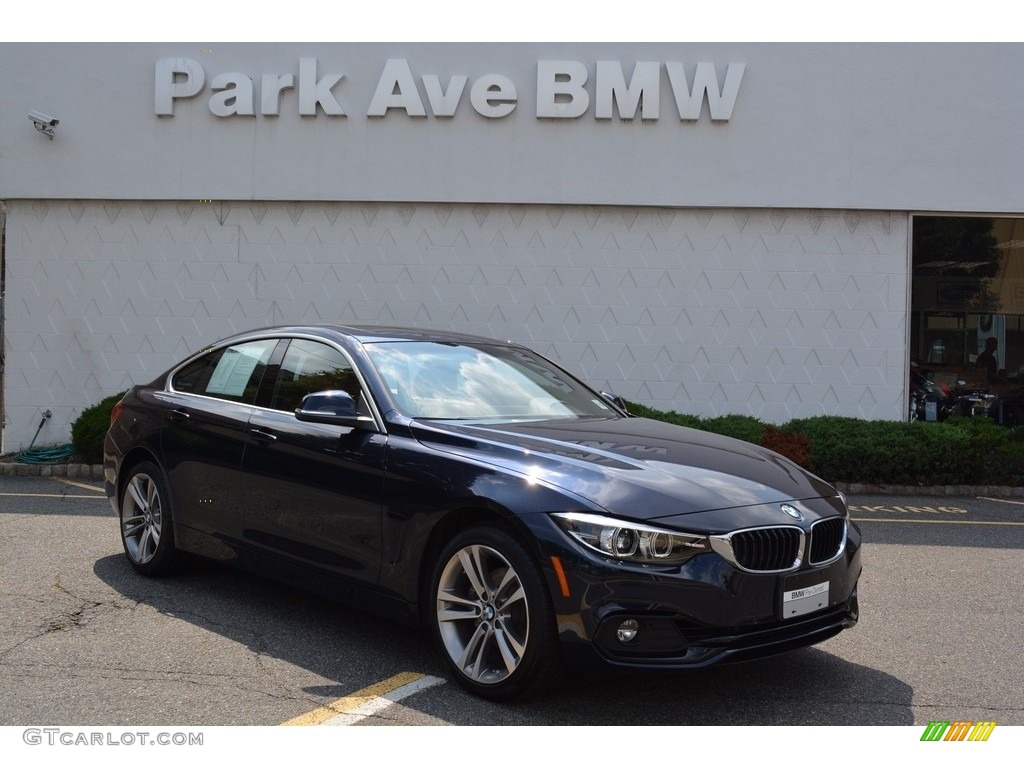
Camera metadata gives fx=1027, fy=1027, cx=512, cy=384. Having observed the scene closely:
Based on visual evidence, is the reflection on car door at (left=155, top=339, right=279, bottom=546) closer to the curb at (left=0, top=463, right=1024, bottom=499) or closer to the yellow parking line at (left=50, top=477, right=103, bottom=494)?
the yellow parking line at (left=50, top=477, right=103, bottom=494)

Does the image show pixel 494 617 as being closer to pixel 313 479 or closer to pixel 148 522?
pixel 313 479

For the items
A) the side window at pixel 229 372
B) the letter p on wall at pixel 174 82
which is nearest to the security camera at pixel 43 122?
the letter p on wall at pixel 174 82

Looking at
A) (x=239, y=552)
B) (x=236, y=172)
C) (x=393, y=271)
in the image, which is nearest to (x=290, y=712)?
(x=239, y=552)

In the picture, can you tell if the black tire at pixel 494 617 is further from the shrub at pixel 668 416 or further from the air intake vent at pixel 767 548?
the shrub at pixel 668 416

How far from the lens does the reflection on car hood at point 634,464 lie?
13.6 feet

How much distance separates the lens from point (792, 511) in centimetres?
435

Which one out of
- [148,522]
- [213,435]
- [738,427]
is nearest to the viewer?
[213,435]

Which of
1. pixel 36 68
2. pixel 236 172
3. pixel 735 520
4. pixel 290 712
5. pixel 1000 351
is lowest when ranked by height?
pixel 290 712

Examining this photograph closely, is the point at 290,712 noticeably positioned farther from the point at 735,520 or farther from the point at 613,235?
the point at 613,235

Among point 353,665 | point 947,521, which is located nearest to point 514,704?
point 353,665

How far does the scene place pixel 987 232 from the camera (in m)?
13.4

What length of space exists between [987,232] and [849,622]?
10511 millimetres

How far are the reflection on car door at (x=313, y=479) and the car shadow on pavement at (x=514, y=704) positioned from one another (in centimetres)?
43

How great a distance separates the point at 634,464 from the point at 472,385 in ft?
4.22
